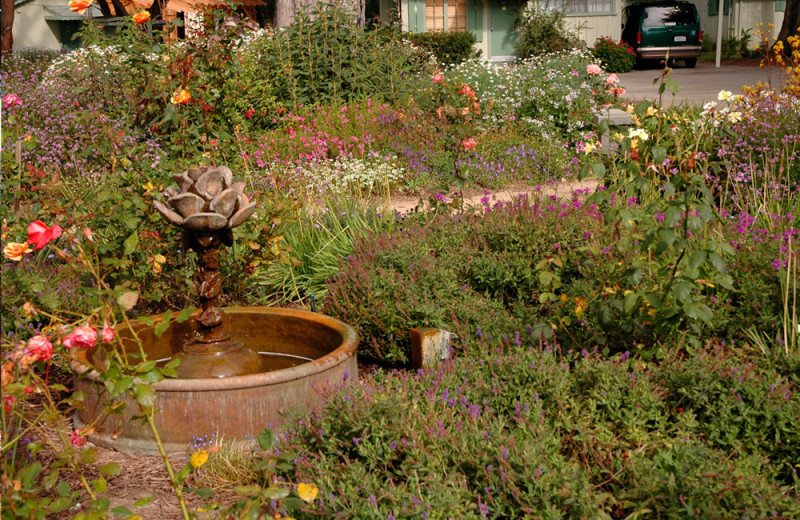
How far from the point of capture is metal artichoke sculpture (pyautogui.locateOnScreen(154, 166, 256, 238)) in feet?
11.3

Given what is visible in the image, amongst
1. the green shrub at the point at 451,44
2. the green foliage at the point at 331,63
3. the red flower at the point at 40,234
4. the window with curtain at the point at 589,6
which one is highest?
the window with curtain at the point at 589,6

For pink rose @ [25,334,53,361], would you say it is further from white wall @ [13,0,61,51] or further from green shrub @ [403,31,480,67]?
white wall @ [13,0,61,51]

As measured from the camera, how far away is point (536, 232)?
4.42m

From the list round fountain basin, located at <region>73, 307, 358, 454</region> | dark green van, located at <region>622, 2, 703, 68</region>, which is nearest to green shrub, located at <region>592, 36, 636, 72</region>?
dark green van, located at <region>622, 2, 703, 68</region>

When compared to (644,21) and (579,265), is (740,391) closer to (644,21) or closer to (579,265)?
(579,265)

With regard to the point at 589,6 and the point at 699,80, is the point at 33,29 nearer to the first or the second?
the point at 589,6

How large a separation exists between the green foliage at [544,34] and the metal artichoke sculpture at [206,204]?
22128 millimetres

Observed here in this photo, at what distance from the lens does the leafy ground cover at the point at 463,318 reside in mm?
2410

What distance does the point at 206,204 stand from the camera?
3.51 metres

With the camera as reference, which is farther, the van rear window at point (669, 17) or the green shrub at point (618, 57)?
the van rear window at point (669, 17)

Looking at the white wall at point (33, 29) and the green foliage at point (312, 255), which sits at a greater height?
the white wall at point (33, 29)

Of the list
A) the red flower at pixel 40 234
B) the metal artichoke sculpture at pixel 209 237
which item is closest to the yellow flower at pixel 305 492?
the red flower at pixel 40 234

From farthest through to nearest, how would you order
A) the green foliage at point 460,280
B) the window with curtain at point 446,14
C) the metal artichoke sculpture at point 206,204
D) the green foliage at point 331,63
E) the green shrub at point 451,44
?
the window with curtain at point 446,14 → the green shrub at point 451,44 → the green foliage at point 331,63 → the green foliage at point 460,280 → the metal artichoke sculpture at point 206,204

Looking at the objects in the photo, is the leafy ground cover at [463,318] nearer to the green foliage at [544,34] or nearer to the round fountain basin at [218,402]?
the round fountain basin at [218,402]
